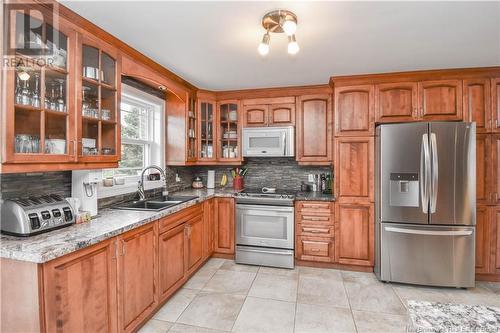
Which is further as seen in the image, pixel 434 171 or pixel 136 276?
pixel 434 171

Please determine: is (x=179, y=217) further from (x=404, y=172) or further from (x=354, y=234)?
(x=404, y=172)

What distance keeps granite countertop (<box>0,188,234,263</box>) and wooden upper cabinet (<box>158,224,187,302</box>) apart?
299 millimetres

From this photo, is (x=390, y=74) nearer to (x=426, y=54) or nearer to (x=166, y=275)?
(x=426, y=54)

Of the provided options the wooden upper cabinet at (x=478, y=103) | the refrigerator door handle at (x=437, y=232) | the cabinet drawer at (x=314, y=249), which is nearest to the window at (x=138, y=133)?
the cabinet drawer at (x=314, y=249)

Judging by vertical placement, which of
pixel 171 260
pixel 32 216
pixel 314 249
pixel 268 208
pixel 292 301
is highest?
pixel 32 216

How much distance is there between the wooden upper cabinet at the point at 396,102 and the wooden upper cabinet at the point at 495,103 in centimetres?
75

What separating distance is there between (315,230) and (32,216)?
8.96 ft

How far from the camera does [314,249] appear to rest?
3.17m

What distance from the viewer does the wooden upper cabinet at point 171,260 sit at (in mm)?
2242

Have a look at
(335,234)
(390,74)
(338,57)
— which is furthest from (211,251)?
(390,74)

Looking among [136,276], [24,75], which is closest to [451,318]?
[136,276]

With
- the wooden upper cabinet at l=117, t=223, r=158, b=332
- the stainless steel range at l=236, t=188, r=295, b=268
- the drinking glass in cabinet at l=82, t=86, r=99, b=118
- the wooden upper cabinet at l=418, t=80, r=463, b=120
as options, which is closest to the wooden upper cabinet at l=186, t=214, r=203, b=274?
the stainless steel range at l=236, t=188, r=295, b=268

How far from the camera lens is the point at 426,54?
239 centimetres

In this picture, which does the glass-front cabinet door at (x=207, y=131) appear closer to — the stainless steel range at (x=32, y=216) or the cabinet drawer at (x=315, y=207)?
the cabinet drawer at (x=315, y=207)
